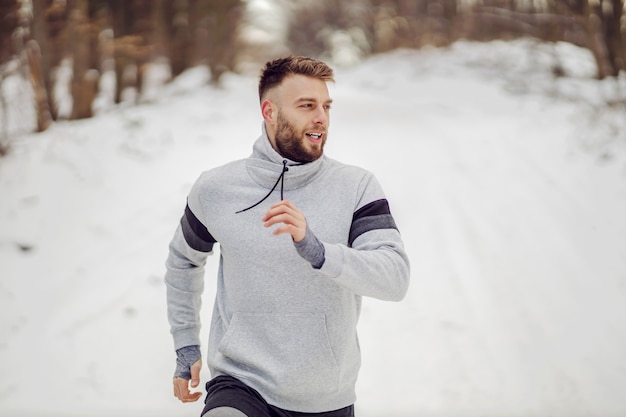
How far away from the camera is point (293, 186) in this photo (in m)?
2.35

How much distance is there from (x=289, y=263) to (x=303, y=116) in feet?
1.80

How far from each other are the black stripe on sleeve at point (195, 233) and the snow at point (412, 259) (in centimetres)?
225

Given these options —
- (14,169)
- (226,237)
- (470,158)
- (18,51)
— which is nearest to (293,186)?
(226,237)

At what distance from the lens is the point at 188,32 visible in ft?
54.6

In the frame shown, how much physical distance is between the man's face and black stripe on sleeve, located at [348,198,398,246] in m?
0.27

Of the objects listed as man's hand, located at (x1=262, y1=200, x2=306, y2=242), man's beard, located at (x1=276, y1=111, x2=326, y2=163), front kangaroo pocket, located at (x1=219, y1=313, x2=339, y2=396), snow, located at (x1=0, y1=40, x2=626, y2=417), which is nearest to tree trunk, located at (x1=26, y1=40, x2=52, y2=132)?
snow, located at (x1=0, y1=40, x2=626, y2=417)

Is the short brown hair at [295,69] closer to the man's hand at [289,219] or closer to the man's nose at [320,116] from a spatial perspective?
the man's nose at [320,116]

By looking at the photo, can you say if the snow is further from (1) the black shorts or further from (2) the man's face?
(2) the man's face

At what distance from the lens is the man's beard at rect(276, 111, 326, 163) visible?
229cm

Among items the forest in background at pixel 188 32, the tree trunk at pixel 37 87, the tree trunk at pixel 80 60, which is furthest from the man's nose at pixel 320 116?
the tree trunk at pixel 80 60

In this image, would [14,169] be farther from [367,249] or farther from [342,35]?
[342,35]

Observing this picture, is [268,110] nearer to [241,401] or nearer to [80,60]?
[241,401]

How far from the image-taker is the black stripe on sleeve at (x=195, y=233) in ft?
8.13

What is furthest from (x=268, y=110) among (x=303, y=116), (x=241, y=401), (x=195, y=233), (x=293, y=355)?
(x=241, y=401)
